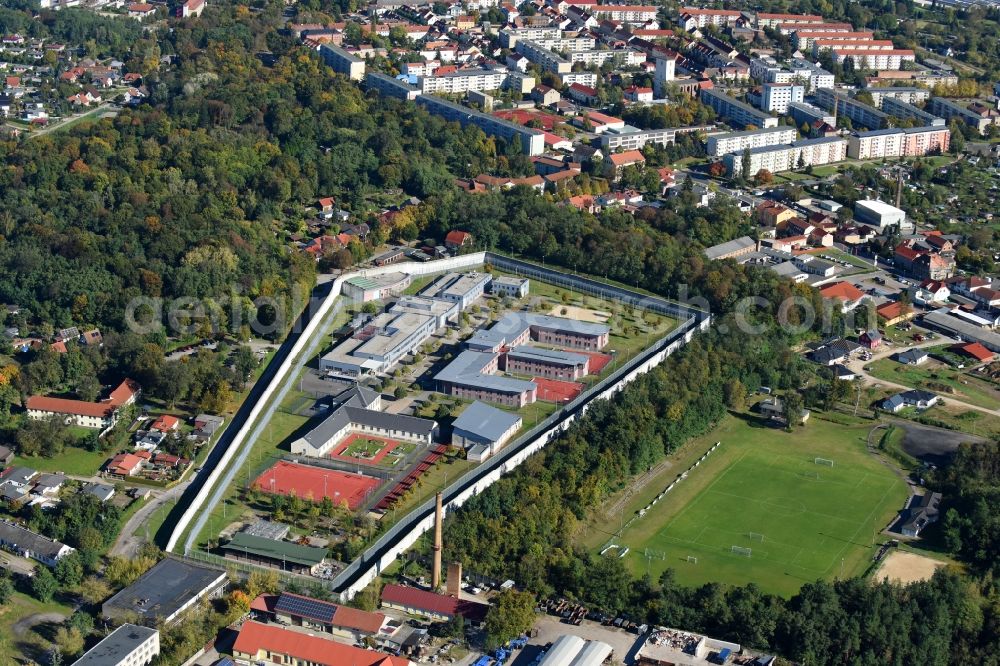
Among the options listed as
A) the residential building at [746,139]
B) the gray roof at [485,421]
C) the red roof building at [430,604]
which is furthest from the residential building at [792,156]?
the red roof building at [430,604]

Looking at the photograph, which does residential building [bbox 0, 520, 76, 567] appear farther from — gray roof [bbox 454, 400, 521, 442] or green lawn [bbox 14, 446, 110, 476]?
gray roof [bbox 454, 400, 521, 442]

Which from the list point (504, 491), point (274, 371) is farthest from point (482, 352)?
point (504, 491)

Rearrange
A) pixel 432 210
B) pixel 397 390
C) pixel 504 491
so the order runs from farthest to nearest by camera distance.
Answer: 1. pixel 432 210
2. pixel 397 390
3. pixel 504 491

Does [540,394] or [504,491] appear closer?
[504,491]

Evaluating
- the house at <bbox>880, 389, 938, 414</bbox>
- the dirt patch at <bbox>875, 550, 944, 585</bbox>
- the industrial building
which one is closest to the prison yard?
the industrial building

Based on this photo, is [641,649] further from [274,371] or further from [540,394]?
[274,371]

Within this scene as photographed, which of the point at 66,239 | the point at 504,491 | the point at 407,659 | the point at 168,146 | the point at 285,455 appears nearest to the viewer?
the point at 407,659

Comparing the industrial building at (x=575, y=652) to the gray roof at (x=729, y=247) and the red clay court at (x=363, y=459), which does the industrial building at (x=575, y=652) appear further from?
the gray roof at (x=729, y=247)
